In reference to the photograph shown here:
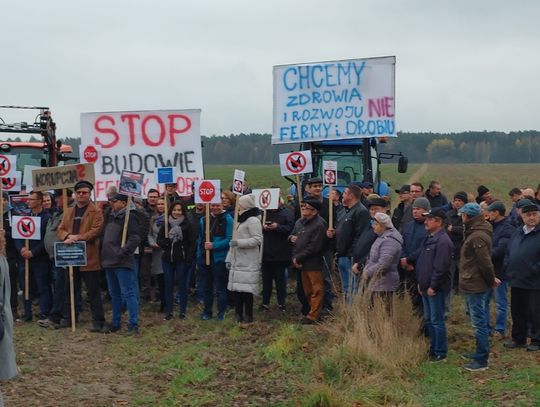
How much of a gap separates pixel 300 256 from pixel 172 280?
2302 mm

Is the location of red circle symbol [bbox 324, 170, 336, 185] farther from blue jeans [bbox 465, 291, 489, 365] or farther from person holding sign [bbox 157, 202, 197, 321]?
blue jeans [bbox 465, 291, 489, 365]

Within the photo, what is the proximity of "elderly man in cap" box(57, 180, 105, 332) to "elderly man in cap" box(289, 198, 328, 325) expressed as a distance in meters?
2.88

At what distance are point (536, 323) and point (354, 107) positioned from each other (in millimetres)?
5491

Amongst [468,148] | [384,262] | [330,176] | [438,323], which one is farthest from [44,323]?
[468,148]

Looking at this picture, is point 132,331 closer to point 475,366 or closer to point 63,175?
point 63,175

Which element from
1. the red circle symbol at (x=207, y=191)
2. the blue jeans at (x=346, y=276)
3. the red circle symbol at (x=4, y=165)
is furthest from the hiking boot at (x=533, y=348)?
the red circle symbol at (x=4, y=165)

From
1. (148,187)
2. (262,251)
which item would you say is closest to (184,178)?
(148,187)

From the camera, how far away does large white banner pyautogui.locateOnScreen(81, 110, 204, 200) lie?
14086 millimetres

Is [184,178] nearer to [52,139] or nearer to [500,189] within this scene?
[52,139]

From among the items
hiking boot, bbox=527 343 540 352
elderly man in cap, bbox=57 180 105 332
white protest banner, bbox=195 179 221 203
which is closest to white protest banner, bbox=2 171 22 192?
elderly man in cap, bbox=57 180 105 332

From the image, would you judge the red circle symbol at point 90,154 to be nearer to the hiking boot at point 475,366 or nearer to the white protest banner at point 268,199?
the white protest banner at point 268,199

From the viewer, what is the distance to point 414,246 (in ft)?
32.8

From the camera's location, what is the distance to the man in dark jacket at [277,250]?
1196cm

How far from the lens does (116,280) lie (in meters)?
11.3
